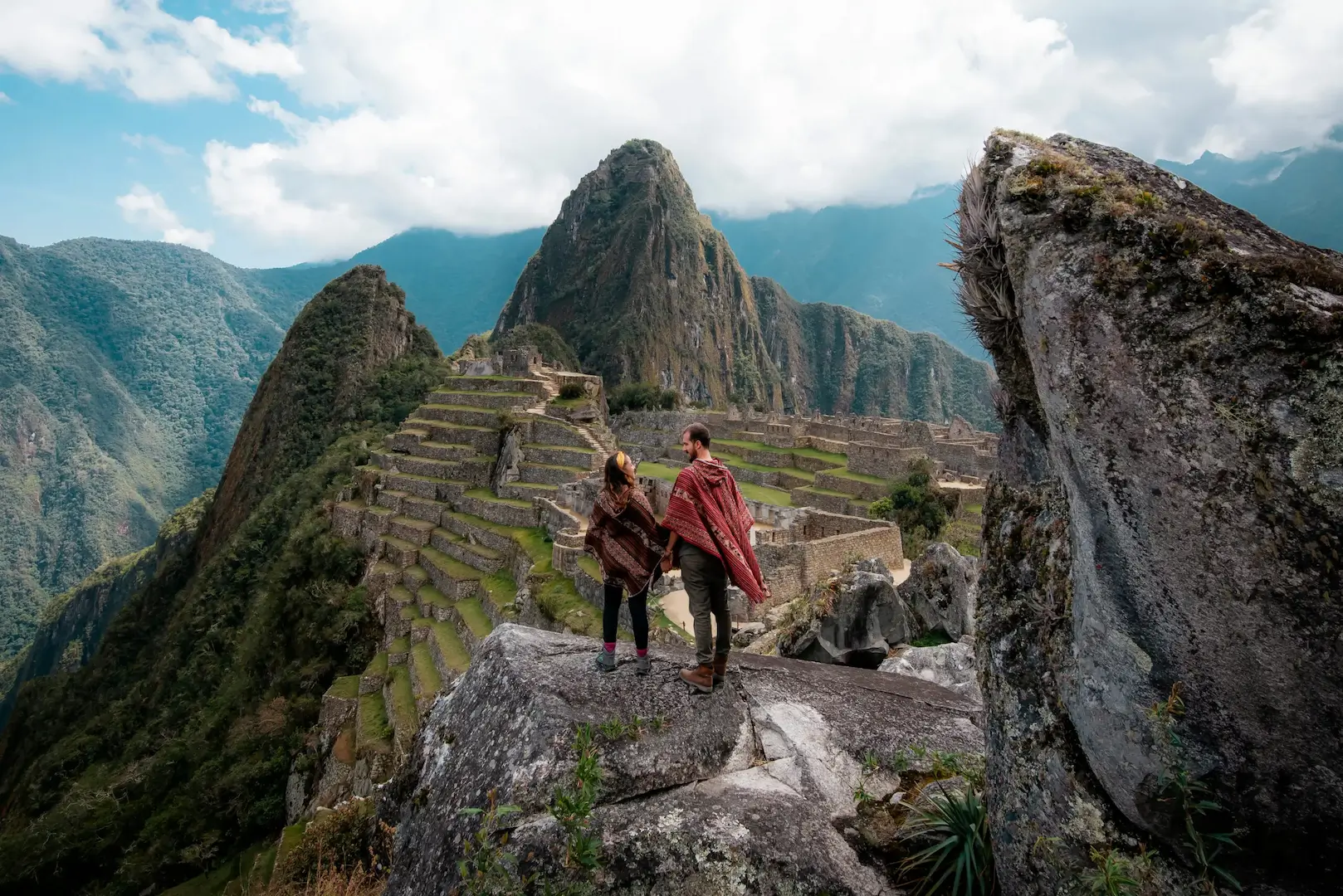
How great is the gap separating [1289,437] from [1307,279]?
415mm

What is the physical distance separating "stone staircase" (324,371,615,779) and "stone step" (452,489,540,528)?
49 mm

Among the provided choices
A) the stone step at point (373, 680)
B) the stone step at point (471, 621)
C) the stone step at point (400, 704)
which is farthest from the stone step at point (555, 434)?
the stone step at point (373, 680)

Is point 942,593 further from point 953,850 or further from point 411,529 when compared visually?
point 411,529

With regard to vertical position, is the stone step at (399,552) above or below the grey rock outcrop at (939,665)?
below

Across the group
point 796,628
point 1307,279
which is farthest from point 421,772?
point 796,628

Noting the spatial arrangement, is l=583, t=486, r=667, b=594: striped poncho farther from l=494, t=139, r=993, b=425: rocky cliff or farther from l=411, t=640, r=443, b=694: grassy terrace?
l=494, t=139, r=993, b=425: rocky cliff

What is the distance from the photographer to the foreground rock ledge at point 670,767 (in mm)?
2377

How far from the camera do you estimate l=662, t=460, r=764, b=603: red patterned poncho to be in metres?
3.57

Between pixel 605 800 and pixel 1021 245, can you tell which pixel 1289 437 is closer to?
pixel 1021 245

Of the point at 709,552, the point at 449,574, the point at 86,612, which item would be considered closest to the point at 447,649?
the point at 449,574

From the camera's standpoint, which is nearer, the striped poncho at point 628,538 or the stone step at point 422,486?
the striped poncho at point 628,538

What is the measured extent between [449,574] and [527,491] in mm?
4188

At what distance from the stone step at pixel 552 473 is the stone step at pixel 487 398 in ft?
17.6

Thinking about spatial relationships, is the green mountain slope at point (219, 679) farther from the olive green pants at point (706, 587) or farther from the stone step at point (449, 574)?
the olive green pants at point (706, 587)
